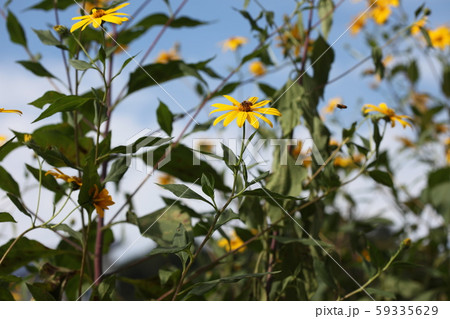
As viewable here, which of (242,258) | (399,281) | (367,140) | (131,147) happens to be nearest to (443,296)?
(399,281)

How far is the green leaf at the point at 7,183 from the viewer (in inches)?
25.2

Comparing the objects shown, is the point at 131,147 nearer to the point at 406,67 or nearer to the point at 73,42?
the point at 73,42

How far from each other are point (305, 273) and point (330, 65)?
1.09 feet

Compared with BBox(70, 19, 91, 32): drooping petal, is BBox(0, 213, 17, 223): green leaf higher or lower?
lower

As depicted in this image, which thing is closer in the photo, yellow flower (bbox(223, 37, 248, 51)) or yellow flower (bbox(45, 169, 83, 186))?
yellow flower (bbox(45, 169, 83, 186))

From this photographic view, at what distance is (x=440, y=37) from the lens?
1.70 m

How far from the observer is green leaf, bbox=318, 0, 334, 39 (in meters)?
0.86

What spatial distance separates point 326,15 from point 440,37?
1.02 metres

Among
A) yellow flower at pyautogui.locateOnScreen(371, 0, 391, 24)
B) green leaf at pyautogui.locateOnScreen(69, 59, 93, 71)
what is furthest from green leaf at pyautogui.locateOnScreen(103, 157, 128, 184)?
yellow flower at pyautogui.locateOnScreen(371, 0, 391, 24)

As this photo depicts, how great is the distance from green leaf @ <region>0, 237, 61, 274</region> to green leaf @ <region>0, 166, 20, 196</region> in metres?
0.06

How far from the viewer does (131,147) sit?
0.57 m

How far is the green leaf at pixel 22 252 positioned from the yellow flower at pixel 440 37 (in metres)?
1.44

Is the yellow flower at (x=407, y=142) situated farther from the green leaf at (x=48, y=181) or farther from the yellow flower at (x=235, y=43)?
the green leaf at (x=48, y=181)

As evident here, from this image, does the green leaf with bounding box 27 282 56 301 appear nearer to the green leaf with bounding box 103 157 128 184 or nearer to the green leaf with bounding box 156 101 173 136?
the green leaf with bounding box 103 157 128 184
